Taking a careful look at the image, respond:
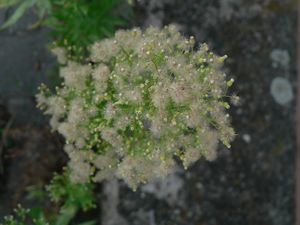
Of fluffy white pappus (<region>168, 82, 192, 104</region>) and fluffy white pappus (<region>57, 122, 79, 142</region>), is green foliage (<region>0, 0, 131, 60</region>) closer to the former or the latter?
fluffy white pappus (<region>57, 122, 79, 142</region>)

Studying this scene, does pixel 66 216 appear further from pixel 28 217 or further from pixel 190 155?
pixel 190 155

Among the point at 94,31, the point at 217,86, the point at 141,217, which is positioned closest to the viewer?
the point at 217,86

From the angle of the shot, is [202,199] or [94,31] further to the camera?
[202,199]

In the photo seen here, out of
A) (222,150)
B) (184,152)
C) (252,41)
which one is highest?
(252,41)

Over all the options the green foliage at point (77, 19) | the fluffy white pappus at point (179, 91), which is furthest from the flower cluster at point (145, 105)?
the green foliage at point (77, 19)

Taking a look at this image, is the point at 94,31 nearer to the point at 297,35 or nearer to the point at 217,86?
the point at 217,86

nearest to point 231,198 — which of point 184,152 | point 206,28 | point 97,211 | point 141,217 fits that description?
point 141,217

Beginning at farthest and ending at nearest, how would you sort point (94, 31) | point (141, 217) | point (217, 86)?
point (141, 217)
point (94, 31)
point (217, 86)
